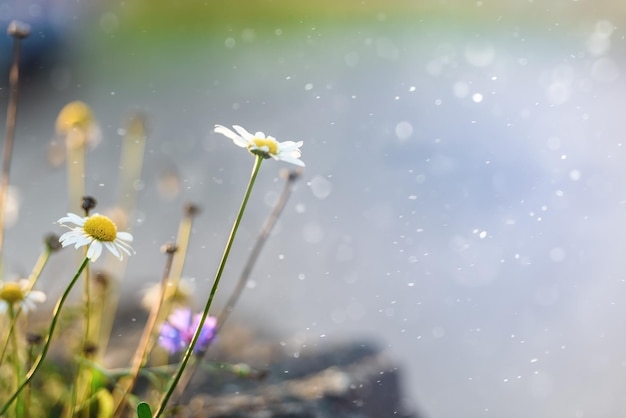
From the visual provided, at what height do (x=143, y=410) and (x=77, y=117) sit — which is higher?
(x=77, y=117)

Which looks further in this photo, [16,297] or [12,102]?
[12,102]

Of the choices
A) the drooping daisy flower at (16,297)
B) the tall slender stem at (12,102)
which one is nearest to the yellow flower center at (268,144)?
the drooping daisy flower at (16,297)

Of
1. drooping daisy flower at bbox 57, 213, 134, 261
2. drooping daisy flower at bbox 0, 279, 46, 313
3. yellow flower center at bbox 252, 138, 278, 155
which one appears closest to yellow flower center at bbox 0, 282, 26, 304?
drooping daisy flower at bbox 0, 279, 46, 313

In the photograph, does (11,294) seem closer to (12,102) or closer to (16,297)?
(16,297)

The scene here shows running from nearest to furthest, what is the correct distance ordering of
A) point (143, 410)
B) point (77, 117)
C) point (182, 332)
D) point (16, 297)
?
point (143, 410), point (16, 297), point (182, 332), point (77, 117)

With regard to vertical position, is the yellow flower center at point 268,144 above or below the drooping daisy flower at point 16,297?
above

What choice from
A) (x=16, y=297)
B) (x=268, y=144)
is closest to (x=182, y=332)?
(x=16, y=297)

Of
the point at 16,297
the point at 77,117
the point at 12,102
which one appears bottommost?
the point at 16,297

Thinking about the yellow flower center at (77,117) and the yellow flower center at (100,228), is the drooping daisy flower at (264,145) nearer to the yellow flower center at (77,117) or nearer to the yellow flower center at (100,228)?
the yellow flower center at (100,228)

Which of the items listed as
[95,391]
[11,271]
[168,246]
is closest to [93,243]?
[168,246]
